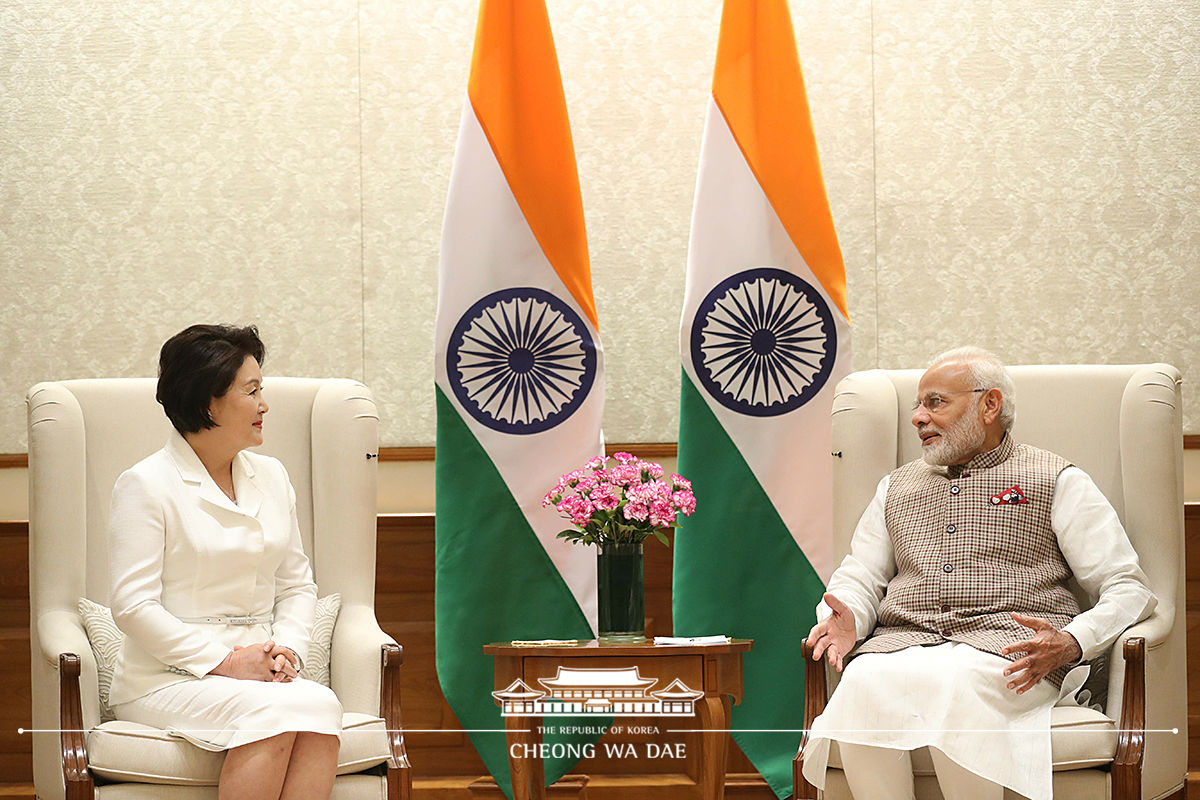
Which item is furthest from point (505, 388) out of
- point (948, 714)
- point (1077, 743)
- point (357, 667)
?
point (1077, 743)

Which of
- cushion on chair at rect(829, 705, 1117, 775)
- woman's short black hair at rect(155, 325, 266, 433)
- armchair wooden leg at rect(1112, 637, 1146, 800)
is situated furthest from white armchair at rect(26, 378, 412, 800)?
armchair wooden leg at rect(1112, 637, 1146, 800)

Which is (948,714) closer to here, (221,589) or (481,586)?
(481,586)

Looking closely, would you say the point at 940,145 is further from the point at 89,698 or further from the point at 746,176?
the point at 89,698

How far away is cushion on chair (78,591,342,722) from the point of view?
102 inches

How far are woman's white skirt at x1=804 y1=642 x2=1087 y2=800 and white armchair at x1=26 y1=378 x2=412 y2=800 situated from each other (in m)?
0.88

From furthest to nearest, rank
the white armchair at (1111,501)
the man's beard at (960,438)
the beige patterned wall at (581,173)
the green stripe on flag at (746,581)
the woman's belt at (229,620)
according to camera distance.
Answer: the beige patterned wall at (581,173) → the green stripe on flag at (746,581) → the man's beard at (960,438) → the woman's belt at (229,620) → the white armchair at (1111,501)

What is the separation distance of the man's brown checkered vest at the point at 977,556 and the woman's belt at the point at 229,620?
1.27 metres

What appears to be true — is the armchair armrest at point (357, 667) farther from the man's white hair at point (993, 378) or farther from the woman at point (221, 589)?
the man's white hair at point (993, 378)

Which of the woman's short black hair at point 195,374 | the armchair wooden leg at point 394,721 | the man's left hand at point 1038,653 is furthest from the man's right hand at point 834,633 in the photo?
the woman's short black hair at point 195,374

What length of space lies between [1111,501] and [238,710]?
6.56 ft

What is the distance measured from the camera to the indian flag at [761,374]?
3275 mm

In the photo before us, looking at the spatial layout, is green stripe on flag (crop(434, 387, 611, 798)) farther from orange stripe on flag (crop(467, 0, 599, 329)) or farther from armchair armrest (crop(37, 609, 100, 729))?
armchair armrest (crop(37, 609, 100, 729))

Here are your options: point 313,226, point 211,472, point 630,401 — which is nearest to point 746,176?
point 630,401

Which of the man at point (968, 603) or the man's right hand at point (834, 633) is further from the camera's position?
the man's right hand at point (834, 633)
